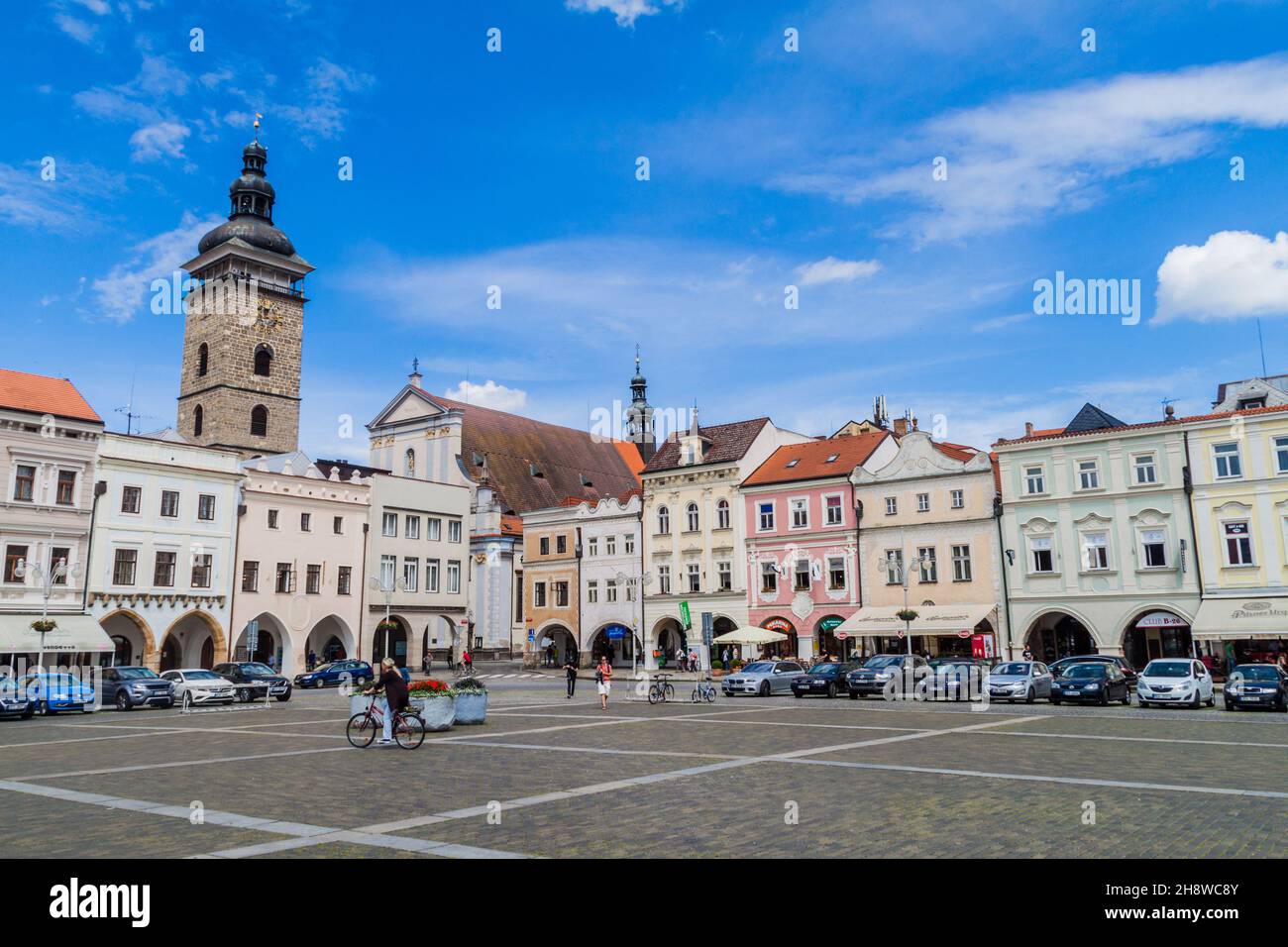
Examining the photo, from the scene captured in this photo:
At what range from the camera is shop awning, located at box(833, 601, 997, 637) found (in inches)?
1759

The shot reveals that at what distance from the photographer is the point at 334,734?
851 inches

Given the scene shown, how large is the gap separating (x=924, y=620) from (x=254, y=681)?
99.6ft

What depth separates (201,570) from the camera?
161ft

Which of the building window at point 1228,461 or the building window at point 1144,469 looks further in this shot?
the building window at point 1144,469

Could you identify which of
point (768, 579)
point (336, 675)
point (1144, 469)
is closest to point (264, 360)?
point (336, 675)

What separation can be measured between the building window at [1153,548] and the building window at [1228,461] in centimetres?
345

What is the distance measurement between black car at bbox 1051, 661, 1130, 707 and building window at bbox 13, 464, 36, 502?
42.5 m

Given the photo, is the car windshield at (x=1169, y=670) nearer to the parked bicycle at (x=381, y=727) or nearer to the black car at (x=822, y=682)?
the black car at (x=822, y=682)

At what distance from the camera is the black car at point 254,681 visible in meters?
36.4

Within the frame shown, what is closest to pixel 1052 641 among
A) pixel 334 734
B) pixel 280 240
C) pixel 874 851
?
pixel 334 734

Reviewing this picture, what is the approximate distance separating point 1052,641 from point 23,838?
45.8m

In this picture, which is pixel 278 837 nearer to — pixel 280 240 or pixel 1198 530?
pixel 1198 530

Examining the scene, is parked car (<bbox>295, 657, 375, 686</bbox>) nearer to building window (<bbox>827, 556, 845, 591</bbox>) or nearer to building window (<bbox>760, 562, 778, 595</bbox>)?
building window (<bbox>760, 562, 778, 595</bbox>)

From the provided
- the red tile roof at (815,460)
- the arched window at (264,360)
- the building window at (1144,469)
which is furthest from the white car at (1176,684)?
the arched window at (264,360)
